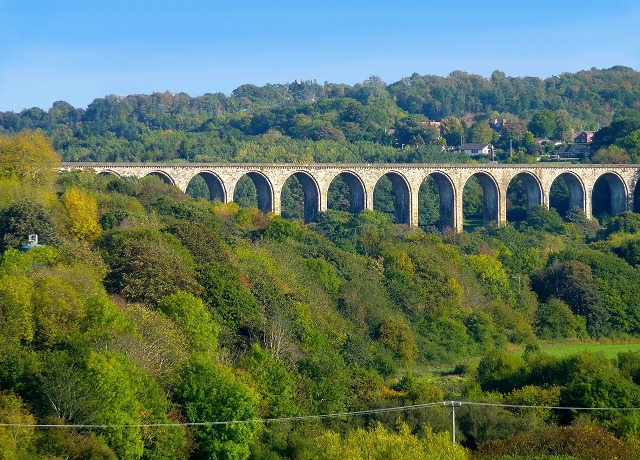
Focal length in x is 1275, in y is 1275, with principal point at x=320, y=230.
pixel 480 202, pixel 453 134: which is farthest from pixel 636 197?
pixel 453 134

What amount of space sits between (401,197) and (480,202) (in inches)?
344

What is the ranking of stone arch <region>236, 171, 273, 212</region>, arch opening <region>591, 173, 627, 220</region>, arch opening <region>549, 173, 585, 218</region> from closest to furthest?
stone arch <region>236, 171, 273, 212</region> < arch opening <region>591, 173, 627, 220</region> < arch opening <region>549, 173, 585, 218</region>

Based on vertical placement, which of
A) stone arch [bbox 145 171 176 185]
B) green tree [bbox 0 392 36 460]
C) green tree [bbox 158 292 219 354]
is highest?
stone arch [bbox 145 171 176 185]

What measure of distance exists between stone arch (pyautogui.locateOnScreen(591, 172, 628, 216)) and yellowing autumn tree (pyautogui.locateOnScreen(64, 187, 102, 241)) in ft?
120

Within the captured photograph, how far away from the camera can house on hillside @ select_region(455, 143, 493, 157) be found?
84.6 metres

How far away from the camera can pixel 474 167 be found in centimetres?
6397

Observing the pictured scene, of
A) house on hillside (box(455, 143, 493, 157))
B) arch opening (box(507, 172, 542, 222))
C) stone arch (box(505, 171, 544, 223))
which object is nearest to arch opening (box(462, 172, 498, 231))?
stone arch (box(505, 171, 544, 223))

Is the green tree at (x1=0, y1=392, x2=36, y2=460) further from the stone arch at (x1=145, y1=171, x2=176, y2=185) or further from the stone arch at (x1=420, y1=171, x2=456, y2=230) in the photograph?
the stone arch at (x1=420, y1=171, x2=456, y2=230)

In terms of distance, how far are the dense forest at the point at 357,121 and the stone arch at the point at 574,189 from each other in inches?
154

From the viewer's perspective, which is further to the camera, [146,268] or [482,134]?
[482,134]

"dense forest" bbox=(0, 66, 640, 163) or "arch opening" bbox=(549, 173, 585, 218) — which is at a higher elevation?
"dense forest" bbox=(0, 66, 640, 163)

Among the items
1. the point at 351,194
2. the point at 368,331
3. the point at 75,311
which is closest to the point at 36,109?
the point at 351,194

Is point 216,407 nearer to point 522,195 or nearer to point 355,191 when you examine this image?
point 355,191

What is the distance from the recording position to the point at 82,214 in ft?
117
